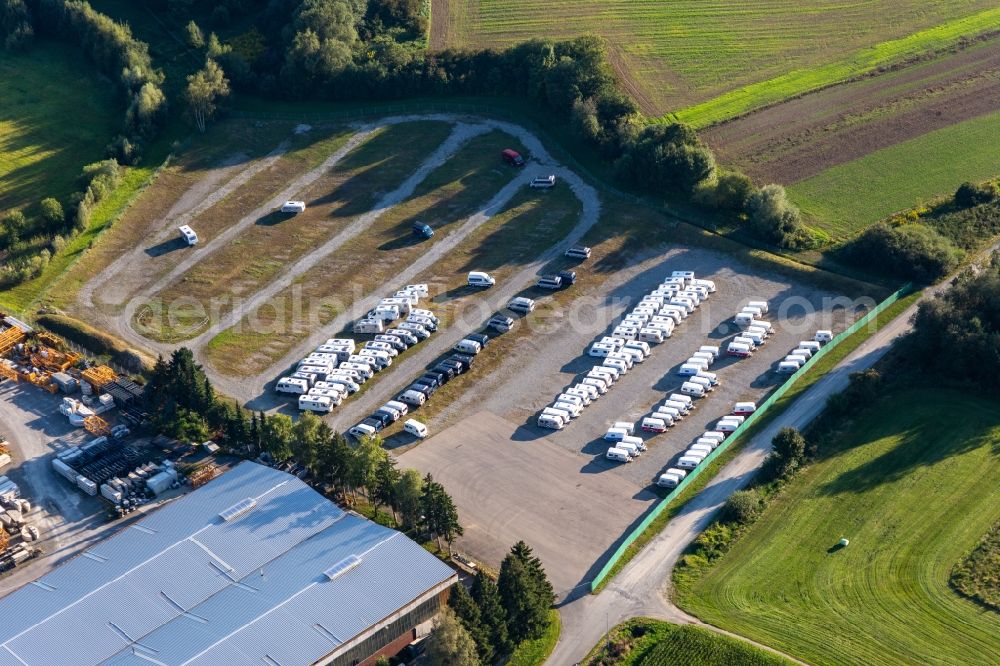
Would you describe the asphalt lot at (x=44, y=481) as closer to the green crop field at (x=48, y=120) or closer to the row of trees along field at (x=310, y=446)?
the row of trees along field at (x=310, y=446)

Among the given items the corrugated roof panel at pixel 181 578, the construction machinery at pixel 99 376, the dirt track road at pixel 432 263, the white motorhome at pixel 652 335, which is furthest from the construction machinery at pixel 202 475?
the white motorhome at pixel 652 335

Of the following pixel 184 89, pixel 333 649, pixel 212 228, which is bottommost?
pixel 333 649

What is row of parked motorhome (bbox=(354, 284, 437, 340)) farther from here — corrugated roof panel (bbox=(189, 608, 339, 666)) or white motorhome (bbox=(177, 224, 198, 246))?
corrugated roof panel (bbox=(189, 608, 339, 666))

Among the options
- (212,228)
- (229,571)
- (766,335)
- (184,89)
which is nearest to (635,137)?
(766,335)

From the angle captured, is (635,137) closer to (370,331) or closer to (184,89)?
(370,331)

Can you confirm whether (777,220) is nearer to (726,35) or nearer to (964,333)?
(964,333)

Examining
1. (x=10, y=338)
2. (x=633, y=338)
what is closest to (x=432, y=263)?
(x=633, y=338)

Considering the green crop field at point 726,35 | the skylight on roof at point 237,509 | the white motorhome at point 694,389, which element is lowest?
the skylight on roof at point 237,509

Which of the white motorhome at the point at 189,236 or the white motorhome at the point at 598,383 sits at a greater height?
the white motorhome at the point at 189,236

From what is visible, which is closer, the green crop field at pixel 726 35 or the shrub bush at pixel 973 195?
the shrub bush at pixel 973 195
